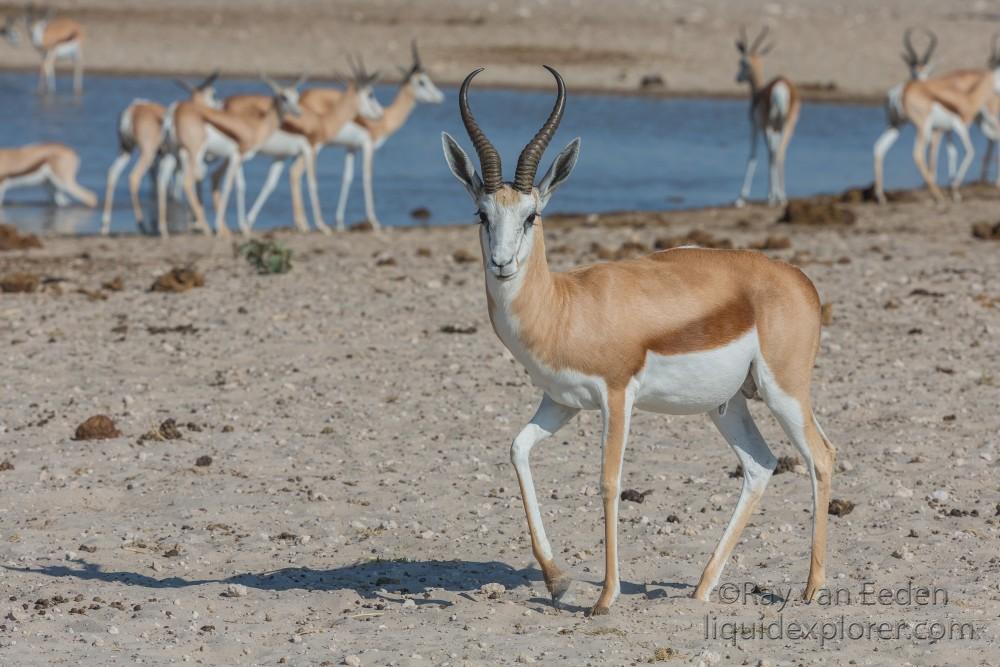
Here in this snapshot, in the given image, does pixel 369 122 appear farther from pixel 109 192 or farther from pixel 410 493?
pixel 410 493

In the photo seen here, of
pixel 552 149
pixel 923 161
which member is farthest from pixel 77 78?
pixel 923 161

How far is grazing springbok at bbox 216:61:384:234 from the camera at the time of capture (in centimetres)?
1666

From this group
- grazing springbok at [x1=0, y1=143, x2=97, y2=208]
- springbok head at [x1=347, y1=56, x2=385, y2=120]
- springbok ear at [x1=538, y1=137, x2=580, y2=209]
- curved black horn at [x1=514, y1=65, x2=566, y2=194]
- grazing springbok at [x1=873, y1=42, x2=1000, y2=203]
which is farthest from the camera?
springbok head at [x1=347, y1=56, x2=385, y2=120]

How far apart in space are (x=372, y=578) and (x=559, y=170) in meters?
1.70

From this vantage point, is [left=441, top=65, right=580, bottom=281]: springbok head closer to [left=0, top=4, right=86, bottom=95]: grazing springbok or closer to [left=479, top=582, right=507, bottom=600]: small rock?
[left=479, top=582, right=507, bottom=600]: small rock

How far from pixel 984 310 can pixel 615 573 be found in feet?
19.2

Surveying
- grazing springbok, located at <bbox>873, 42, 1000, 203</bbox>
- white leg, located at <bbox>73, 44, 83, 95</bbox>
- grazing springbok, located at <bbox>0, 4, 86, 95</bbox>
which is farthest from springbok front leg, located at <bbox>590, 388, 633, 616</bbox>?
grazing springbok, located at <bbox>0, 4, 86, 95</bbox>

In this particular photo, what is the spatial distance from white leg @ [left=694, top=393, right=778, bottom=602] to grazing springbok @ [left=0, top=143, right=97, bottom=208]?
13222mm

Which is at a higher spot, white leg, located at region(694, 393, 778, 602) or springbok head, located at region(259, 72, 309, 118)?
springbok head, located at region(259, 72, 309, 118)

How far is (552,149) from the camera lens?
69.5 ft

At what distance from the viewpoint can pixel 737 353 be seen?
213 inches

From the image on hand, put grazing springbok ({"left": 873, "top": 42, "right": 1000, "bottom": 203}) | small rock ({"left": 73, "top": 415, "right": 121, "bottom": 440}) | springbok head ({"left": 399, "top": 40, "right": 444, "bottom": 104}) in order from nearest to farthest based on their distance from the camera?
small rock ({"left": 73, "top": 415, "right": 121, "bottom": 440})
grazing springbok ({"left": 873, "top": 42, "right": 1000, "bottom": 203})
springbok head ({"left": 399, "top": 40, "right": 444, "bottom": 104})

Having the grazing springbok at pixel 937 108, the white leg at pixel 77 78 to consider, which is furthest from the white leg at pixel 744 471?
the white leg at pixel 77 78


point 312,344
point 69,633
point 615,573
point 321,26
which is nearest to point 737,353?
point 615,573
